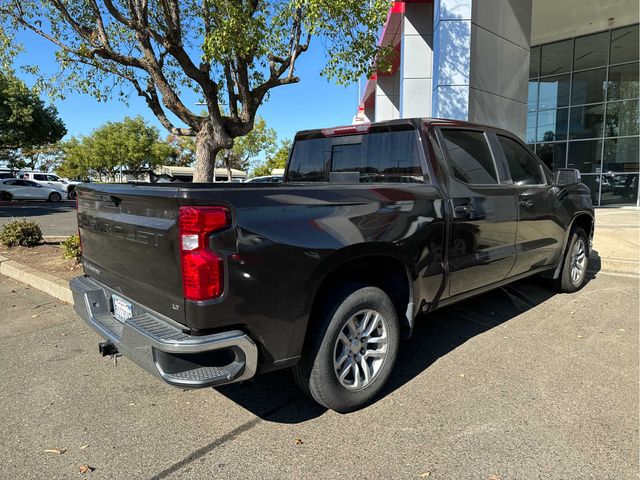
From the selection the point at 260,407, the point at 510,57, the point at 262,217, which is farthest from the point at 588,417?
the point at 510,57

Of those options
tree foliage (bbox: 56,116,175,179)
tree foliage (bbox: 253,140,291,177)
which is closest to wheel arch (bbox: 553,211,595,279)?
tree foliage (bbox: 56,116,175,179)

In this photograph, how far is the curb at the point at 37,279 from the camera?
5562 millimetres

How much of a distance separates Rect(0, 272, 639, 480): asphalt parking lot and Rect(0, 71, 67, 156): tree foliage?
27.4 metres

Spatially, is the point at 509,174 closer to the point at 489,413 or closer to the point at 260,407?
the point at 489,413

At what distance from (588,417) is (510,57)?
1005 cm

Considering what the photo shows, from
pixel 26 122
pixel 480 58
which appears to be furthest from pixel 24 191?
pixel 480 58

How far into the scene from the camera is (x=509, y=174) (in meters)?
4.42

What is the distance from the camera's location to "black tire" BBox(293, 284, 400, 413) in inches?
112

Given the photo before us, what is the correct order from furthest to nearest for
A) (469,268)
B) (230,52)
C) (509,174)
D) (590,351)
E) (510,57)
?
(510,57), (230,52), (509,174), (590,351), (469,268)

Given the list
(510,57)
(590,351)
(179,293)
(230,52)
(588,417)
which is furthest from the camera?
(510,57)

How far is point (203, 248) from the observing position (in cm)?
236

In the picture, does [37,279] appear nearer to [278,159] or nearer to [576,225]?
[576,225]

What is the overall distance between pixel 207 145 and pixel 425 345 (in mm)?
4783

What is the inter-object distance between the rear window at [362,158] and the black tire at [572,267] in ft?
9.48
